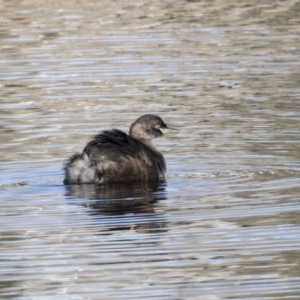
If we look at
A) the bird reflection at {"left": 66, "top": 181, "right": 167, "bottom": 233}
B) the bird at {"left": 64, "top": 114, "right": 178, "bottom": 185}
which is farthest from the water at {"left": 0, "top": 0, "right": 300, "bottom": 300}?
the bird at {"left": 64, "top": 114, "right": 178, "bottom": 185}

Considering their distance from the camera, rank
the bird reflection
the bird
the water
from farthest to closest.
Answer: the bird → the bird reflection → the water

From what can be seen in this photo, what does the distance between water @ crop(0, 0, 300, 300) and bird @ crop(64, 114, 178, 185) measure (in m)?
0.14

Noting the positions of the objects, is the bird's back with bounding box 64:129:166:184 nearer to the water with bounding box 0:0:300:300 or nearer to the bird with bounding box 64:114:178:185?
the bird with bounding box 64:114:178:185

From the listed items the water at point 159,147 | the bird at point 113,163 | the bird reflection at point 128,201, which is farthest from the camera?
the bird at point 113,163

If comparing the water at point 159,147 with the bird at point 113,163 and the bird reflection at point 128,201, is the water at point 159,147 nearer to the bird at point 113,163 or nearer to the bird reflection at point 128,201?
the bird reflection at point 128,201

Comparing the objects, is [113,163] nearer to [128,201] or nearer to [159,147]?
[128,201]

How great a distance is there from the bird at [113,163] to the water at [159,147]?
0.46 feet

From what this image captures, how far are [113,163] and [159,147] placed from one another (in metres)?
1.95

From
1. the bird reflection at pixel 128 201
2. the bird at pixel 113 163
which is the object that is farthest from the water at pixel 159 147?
the bird at pixel 113 163

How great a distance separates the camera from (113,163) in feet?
35.7

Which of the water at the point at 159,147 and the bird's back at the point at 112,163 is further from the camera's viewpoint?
the bird's back at the point at 112,163

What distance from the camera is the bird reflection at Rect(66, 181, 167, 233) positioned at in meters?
9.16

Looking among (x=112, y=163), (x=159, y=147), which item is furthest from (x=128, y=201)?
(x=159, y=147)

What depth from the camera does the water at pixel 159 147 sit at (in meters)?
7.70
